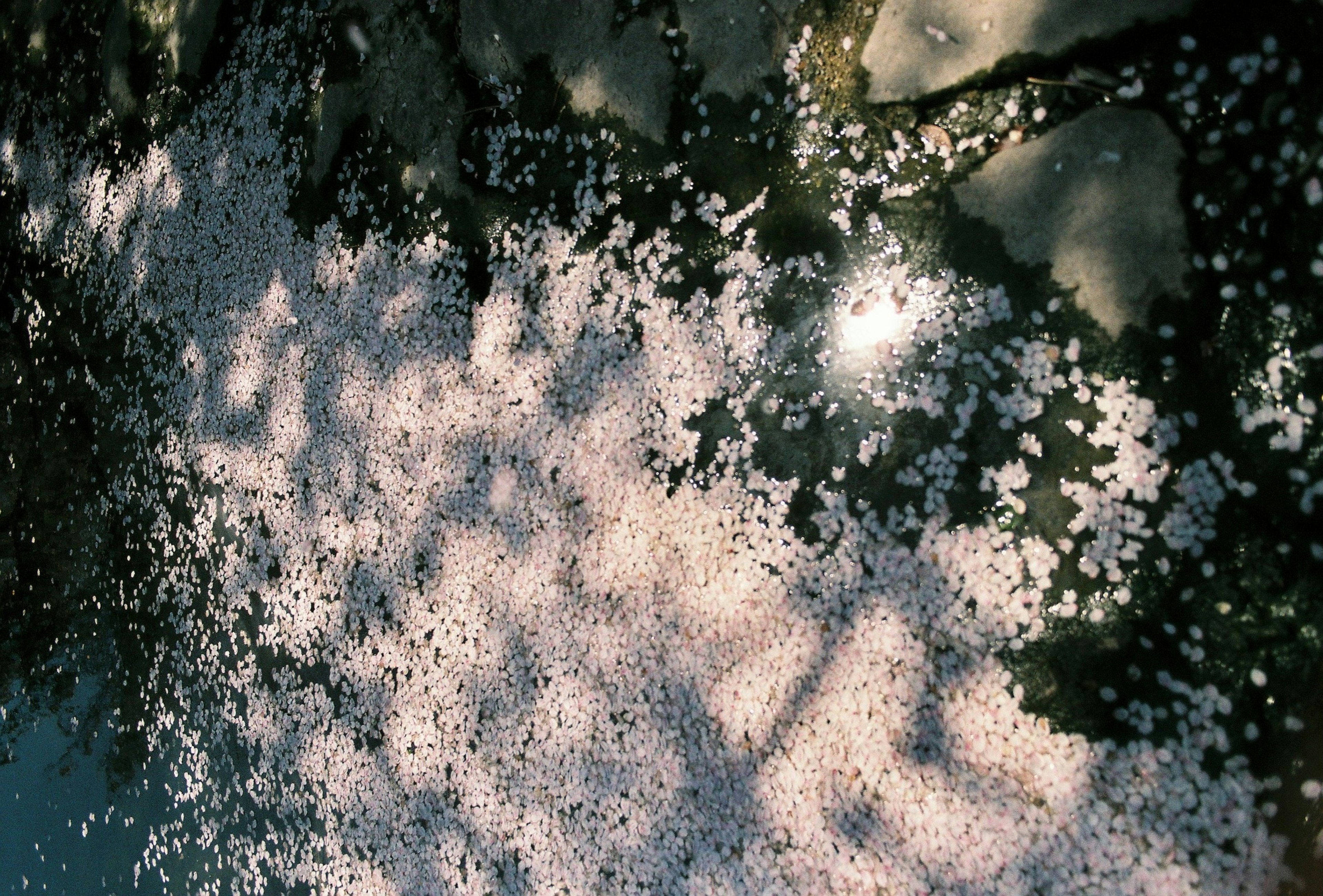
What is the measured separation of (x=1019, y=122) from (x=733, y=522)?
0.90 metres

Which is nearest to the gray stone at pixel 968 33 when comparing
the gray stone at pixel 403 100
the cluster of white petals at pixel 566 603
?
the cluster of white petals at pixel 566 603

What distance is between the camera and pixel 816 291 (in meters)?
1.55

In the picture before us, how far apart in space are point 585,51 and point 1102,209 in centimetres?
113

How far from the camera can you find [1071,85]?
1.37m

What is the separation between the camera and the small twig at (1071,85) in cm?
135

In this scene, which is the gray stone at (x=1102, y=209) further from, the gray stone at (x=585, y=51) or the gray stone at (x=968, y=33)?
the gray stone at (x=585, y=51)

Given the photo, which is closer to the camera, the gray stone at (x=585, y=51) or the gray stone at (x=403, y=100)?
the gray stone at (x=585, y=51)

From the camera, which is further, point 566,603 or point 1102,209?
point 566,603

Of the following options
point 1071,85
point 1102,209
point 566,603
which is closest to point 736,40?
point 1071,85

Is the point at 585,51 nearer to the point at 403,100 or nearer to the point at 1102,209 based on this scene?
the point at 403,100

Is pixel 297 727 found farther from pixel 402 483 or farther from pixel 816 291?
pixel 816 291

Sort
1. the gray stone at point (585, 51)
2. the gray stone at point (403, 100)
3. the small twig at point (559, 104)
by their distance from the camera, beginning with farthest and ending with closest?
the gray stone at point (403, 100) < the small twig at point (559, 104) < the gray stone at point (585, 51)

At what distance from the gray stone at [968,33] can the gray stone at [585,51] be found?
458 millimetres

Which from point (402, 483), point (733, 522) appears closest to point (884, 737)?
point (733, 522)
